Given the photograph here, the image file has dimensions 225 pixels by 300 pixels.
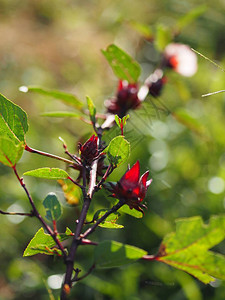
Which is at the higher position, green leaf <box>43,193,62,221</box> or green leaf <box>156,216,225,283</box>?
green leaf <box>156,216,225,283</box>

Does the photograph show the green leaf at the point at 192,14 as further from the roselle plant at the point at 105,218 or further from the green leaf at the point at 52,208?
the green leaf at the point at 52,208

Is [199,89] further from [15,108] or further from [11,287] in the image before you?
[15,108]

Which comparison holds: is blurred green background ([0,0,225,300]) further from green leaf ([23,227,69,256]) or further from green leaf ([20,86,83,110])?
green leaf ([23,227,69,256])

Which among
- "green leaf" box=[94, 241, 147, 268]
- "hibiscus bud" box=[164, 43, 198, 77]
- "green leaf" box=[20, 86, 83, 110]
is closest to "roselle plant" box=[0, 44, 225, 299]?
"green leaf" box=[94, 241, 147, 268]

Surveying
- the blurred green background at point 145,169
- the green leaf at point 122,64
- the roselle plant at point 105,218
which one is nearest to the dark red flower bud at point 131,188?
the roselle plant at point 105,218

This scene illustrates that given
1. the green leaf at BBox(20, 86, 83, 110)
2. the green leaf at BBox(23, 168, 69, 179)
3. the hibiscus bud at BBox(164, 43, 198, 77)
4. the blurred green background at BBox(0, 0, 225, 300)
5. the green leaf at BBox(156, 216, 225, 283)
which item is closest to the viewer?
the green leaf at BBox(156, 216, 225, 283)

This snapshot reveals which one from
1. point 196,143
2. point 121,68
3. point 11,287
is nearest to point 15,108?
point 121,68
